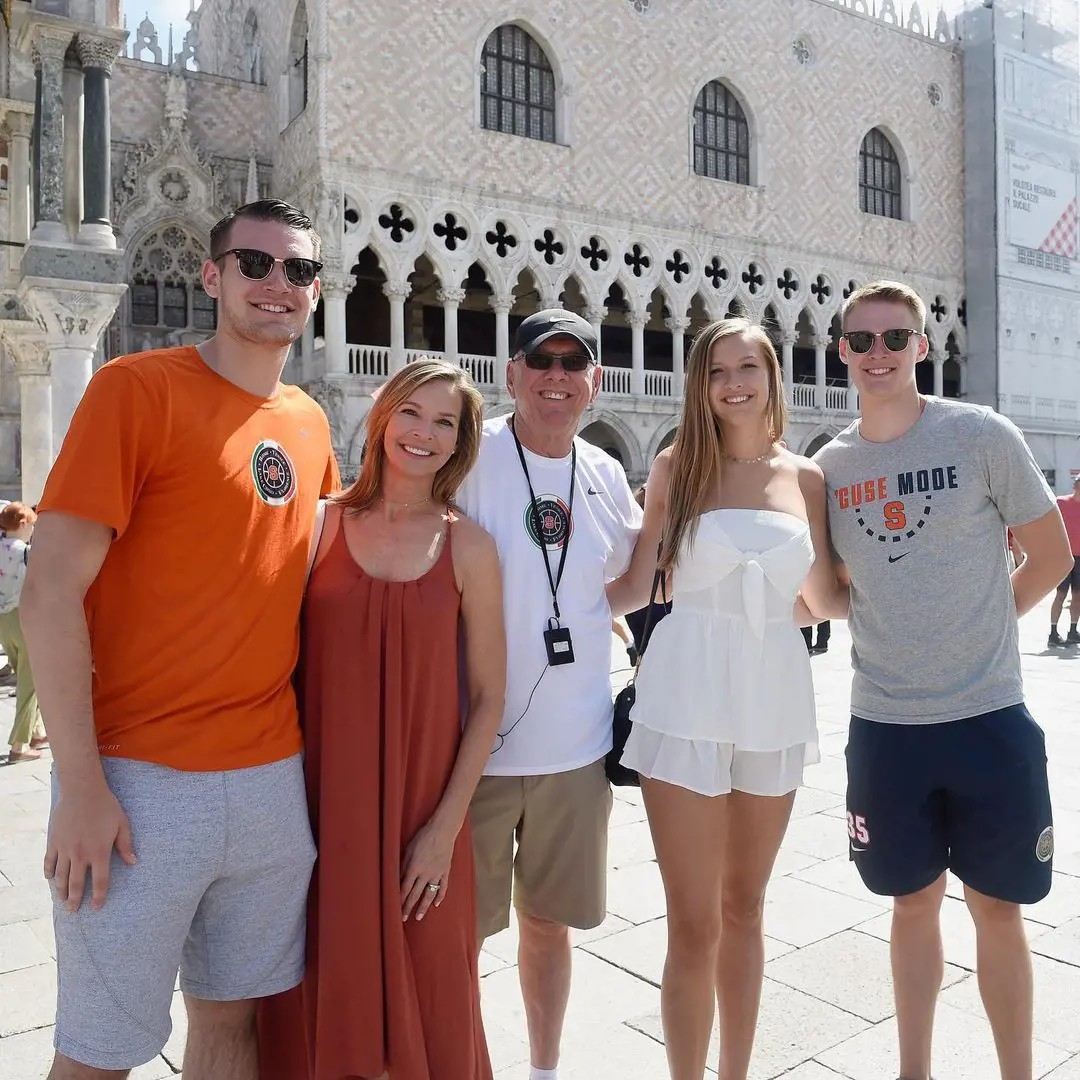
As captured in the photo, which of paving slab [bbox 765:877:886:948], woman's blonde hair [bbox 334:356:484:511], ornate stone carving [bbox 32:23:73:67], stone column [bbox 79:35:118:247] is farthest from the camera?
stone column [bbox 79:35:118:247]

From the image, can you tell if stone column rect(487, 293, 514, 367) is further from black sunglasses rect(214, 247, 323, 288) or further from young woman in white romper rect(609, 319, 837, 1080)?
black sunglasses rect(214, 247, 323, 288)

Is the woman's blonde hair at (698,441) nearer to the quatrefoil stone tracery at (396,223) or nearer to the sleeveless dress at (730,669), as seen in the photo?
the sleeveless dress at (730,669)

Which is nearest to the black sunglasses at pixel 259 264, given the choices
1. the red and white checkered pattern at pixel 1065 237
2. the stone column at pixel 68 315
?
the stone column at pixel 68 315

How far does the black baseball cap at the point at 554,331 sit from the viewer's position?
2432mm

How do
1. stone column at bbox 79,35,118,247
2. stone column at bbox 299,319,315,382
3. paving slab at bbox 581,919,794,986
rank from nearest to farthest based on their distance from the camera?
paving slab at bbox 581,919,794,986 < stone column at bbox 79,35,118,247 < stone column at bbox 299,319,315,382

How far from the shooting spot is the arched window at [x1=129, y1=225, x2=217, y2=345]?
18000 millimetres

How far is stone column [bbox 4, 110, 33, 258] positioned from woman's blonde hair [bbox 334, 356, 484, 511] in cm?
1272

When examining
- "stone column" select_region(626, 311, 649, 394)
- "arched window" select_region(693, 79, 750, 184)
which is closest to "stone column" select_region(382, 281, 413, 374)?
"stone column" select_region(626, 311, 649, 394)

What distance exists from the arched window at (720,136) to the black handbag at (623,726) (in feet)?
67.9

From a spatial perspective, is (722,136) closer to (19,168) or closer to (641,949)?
(19,168)

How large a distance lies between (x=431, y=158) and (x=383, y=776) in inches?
688

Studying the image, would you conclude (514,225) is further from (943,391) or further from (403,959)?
(403,959)

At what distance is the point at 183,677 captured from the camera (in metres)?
1.78

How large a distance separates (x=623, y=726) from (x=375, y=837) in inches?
28.6
